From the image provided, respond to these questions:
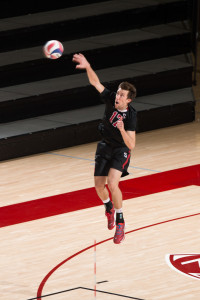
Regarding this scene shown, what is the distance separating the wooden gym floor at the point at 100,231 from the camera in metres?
5.44

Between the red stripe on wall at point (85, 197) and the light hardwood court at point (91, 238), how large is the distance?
111 mm

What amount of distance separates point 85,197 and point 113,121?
1942 mm

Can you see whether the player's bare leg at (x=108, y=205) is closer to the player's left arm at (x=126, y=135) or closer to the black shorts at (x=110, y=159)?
the black shorts at (x=110, y=159)

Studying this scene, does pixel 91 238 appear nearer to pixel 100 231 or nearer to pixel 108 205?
pixel 100 231

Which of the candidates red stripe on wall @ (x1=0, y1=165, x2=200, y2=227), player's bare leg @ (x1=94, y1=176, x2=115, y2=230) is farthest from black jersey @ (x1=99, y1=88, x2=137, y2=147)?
red stripe on wall @ (x1=0, y1=165, x2=200, y2=227)

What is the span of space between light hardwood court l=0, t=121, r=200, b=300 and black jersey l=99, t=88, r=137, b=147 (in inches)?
39.5

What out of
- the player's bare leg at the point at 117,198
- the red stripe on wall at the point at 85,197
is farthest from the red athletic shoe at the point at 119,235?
the red stripe on wall at the point at 85,197

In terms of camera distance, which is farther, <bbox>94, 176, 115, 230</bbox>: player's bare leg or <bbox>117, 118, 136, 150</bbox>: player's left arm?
<bbox>94, 176, 115, 230</bbox>: player's bare leg

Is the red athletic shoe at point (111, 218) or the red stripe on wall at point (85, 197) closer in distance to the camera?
the red athletic shoe at point (111, 218)

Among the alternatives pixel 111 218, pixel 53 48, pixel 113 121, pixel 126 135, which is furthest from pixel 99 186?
pixel 53 48

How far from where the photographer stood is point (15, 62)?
9750mm

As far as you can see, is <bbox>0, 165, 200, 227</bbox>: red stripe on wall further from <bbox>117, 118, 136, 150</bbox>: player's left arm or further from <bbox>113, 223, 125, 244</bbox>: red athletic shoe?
<bbox>117, 118, 136, 150</bbox>: player's left arm

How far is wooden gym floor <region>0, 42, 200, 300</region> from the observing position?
5438mm

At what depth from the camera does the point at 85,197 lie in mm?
7496
